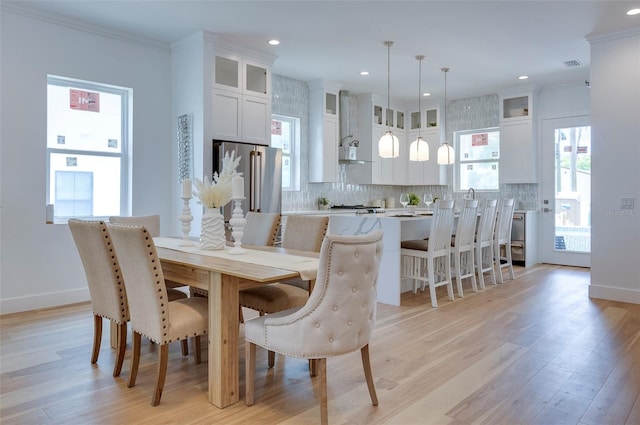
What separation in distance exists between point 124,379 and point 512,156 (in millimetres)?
6421

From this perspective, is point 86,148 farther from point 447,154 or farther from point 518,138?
point 518,138

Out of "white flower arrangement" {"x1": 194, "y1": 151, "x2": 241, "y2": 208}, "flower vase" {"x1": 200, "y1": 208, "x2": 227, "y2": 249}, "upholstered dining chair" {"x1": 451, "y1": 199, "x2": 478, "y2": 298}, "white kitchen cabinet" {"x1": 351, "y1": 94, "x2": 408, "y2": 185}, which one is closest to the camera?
"white flower arrangement" {"x1": 194, "y1": 151, "x2": 241, "y2": 208}

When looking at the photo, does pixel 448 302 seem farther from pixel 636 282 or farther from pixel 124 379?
pixel 124 379

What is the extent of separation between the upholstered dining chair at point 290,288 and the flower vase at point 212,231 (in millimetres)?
367

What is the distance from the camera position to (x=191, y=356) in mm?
2994

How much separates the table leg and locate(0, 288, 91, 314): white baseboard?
279cm

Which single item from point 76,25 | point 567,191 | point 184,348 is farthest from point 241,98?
point 567,191

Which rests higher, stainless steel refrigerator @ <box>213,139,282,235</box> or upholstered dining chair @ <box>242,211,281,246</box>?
stainless steel refrigerator @ <box>213,139,282,235</box>

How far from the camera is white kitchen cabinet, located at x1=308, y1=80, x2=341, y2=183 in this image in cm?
663

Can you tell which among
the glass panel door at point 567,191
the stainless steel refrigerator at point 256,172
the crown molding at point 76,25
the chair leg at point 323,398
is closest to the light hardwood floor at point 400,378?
the chair leg at point 323,398

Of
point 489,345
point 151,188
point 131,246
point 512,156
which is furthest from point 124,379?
point 512,156

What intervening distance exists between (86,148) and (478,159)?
6.03m

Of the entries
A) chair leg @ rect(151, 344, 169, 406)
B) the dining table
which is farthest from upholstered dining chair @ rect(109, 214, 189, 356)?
chair leg @ rect(151, 344, 169, 406)

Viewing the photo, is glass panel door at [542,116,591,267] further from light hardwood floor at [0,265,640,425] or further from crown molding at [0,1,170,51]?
crown molding at [0,1,170,51]
